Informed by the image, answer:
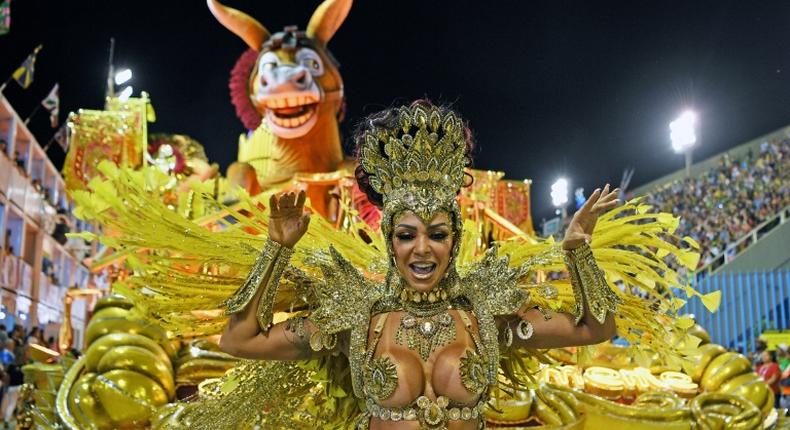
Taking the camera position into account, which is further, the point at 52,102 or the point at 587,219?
the point at 52,102

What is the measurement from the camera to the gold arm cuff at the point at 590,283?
238 centimetres

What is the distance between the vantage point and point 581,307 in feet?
7.98

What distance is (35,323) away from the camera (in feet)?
65.4

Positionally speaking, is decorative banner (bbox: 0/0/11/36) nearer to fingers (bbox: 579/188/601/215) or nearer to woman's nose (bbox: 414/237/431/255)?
woman's nose (bbox: 414/237/431/255)

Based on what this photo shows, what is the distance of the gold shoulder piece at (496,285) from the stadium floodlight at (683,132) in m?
18.0

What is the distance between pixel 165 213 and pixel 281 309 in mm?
558

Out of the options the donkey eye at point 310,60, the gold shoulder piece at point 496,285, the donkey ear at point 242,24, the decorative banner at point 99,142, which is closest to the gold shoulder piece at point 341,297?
the gold shoulder piece at point 496,285

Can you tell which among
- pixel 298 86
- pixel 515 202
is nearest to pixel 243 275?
pixel 298 86

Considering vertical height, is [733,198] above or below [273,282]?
above

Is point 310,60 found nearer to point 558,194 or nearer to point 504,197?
point 504,197

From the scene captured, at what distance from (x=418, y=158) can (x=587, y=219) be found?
59 cm

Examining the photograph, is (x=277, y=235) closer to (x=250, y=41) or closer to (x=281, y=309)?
(x=281, y=309)

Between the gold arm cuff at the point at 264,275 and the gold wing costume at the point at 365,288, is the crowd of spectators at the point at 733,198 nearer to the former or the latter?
the gold wing costume at the point at 365,288

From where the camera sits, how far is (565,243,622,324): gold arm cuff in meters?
2.38
